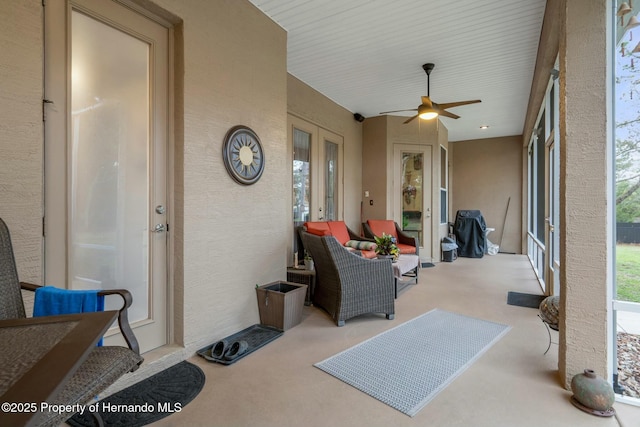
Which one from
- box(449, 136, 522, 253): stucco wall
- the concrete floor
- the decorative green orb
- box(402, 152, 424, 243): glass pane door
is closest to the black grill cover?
box(449, 136, 522, 253): stucco wall

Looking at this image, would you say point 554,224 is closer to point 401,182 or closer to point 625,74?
point 625,74

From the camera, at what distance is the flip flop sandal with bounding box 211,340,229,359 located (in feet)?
7.63

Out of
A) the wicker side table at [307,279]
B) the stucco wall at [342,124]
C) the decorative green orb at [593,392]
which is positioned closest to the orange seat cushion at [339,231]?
the stucco wall at [342,124]

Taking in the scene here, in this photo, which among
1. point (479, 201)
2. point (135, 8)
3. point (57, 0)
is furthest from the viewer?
point (479, 201)

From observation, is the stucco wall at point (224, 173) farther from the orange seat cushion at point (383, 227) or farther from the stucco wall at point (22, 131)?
the orange seat cushion at point (383, 227)

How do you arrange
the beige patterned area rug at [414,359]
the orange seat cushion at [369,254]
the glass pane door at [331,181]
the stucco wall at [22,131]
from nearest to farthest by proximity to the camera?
the stucco wall at [22,131]
the beige patterned area rug at [414,359]
the orange seat cushion at [369,254]
the glass pane door at [331,181]

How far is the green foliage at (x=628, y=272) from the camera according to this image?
1.82 meters

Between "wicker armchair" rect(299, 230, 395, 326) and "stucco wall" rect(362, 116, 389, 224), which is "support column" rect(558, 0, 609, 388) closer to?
"wicker armchair" rect(299, 230, 395, 326)

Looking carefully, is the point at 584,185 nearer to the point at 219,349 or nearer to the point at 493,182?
the point at 219,349

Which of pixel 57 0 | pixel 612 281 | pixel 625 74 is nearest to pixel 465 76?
pixel 625 74

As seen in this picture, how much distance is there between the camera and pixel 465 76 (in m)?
4.38

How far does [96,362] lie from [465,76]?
490cm

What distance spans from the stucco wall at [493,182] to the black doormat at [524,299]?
4.32 m

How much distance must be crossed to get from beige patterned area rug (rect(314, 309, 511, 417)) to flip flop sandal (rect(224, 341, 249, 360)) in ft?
1.87
